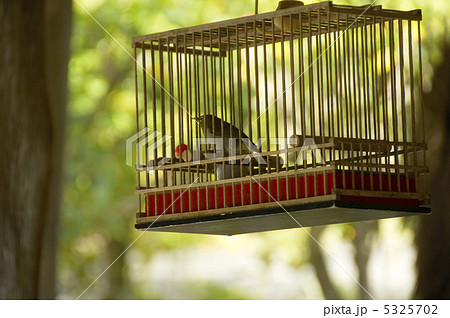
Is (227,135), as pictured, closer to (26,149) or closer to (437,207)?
(26,149)

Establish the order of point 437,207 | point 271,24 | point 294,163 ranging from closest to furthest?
point 294,163 < point 271,24 < point 437,207

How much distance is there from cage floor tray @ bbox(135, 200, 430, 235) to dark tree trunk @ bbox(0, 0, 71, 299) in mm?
2355

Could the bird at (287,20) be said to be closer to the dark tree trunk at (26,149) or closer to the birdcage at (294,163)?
the birdcage at (294,163)

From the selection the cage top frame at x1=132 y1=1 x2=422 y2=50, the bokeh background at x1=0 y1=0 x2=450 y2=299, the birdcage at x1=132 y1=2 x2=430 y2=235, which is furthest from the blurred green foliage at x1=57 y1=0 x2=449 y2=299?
the birdcage at x1=132 y1=2 x2=430 y2=235

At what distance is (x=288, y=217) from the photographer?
3.74 meters

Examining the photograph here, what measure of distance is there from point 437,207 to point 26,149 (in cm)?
305

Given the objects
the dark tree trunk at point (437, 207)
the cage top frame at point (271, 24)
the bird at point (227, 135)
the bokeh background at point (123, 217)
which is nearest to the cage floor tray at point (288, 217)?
the bird at point (227, 135)

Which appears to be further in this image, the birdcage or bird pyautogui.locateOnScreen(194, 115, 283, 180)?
→ bird pyautogui.locateOnScreen(194, 115, 283, 180)

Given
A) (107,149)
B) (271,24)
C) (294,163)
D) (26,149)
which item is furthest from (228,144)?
(107,149)

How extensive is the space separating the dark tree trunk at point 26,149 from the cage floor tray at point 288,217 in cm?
235

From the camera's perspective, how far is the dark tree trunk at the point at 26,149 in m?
6.18

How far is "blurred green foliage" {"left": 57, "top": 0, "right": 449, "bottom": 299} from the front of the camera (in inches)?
346

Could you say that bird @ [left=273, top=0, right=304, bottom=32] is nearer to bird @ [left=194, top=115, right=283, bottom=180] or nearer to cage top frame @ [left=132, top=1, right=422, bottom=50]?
cage top frame @ [left=132, top=1, right=422, bottom=50]

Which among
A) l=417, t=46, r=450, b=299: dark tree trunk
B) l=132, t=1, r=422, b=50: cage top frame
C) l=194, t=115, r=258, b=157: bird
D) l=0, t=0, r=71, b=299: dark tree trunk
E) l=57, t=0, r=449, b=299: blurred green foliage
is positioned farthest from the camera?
l=57, t=0, r=449, b=299: blurred green foliage
